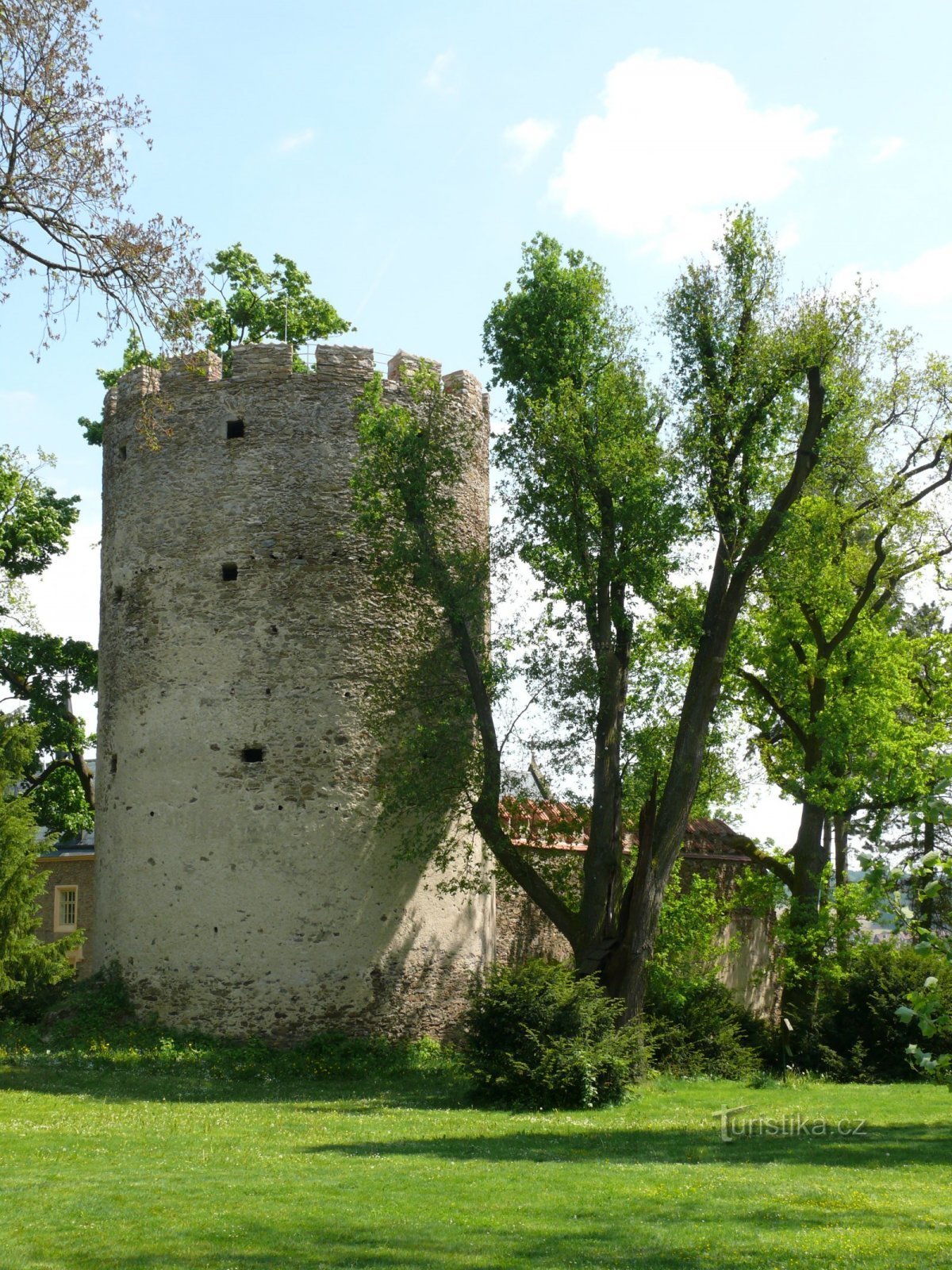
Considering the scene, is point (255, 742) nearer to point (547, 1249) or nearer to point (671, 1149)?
point (671, 1149)

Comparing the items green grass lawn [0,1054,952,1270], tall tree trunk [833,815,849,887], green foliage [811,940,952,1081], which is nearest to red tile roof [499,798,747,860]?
green foliage [811,940,952,1081]

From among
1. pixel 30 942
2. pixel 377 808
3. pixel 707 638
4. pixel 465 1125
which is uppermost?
pixel 707 638

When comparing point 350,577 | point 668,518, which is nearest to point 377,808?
point 350,577

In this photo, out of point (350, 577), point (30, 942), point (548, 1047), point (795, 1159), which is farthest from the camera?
point (30, 942)

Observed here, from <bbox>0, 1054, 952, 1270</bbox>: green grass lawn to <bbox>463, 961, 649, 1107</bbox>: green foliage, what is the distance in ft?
1.35

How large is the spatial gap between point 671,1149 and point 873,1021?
28.3 ft

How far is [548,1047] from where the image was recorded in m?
14.4

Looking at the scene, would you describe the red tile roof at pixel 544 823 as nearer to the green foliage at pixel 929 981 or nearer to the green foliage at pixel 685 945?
the green foliage at pixel 685 945

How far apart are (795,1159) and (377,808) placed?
8.81 m

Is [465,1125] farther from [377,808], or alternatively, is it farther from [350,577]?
[350,577]

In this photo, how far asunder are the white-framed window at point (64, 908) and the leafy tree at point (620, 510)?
20.9m

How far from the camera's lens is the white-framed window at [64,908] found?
117ft

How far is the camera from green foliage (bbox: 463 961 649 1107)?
14258 millimetres

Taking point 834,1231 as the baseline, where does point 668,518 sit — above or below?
above
